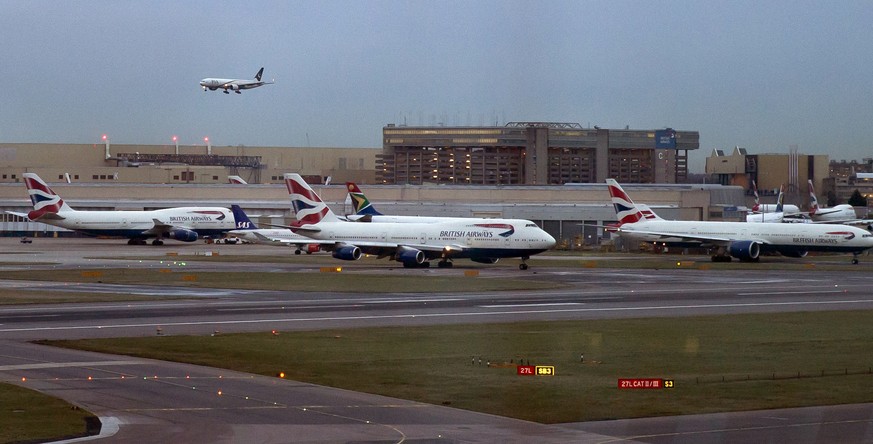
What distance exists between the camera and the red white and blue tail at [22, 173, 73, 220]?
422 feet

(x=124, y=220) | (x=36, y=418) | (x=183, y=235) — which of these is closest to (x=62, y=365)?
(x=36, y=418)

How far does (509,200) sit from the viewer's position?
470 ft

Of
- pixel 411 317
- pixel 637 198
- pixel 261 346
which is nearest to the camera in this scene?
pixel 261 346

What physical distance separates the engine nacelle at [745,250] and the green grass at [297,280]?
27937 millimetres

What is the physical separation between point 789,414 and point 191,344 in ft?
64.0

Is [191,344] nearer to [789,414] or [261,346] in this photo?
[261,346]

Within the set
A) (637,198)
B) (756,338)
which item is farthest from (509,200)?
(756,338)

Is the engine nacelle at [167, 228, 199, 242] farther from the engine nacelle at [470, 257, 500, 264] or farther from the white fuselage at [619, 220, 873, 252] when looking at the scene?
the engine nacelle at [470, 257, 500, 264]

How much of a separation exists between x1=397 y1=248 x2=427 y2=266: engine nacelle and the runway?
17303 mm

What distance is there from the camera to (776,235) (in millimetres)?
93875

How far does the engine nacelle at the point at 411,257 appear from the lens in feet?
268

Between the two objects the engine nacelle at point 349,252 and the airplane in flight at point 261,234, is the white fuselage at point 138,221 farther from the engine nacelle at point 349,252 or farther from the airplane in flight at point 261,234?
the engine nacelle at point 349,252

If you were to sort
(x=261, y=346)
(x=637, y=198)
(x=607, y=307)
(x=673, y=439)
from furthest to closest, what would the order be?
(x=637, y=198) → (x=607, y=307) → (x=261, y=346) → (x=673, y=439)

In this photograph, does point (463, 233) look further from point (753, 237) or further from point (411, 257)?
point (753, 237)
